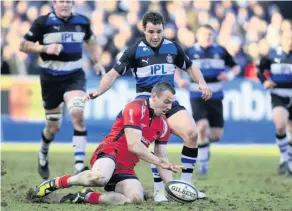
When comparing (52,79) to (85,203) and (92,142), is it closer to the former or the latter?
(85,203)

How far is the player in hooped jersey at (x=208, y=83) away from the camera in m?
15.0

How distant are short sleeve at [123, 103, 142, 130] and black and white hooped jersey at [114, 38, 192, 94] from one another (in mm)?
976

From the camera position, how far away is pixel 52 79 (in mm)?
12781

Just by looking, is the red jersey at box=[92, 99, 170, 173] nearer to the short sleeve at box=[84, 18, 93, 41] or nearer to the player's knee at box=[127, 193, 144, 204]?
the player's knee at box=[127, 193, 144, 204]

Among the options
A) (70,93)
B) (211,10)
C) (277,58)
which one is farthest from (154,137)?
(211,10)

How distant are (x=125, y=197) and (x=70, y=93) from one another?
3.55m

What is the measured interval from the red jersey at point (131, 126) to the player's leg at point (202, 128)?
16.8 ft

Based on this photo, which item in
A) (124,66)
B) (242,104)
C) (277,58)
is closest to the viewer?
(124,66)

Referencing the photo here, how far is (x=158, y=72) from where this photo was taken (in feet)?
33.6

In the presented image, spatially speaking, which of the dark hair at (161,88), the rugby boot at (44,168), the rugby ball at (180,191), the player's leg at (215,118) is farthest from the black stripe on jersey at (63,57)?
the rugby ball at (180,191)

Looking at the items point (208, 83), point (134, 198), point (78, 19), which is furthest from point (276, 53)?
point (134, 198)

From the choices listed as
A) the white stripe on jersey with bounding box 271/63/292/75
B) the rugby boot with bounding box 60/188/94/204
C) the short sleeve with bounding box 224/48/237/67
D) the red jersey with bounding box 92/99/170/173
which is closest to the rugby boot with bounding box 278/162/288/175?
the white stripe on jersey with bounding box 271/63/292/75

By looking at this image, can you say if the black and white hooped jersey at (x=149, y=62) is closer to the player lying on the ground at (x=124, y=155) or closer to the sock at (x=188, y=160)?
the player lying on the ground at (x=124, y=155)

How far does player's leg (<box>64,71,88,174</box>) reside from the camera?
40.3 feet
